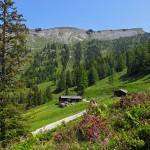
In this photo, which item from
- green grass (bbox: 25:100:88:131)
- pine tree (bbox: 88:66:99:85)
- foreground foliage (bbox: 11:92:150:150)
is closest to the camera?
foreground foliage (bbox: 11:92:150:150)

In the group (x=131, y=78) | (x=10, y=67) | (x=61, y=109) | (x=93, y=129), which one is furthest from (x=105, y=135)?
(x=131, y=78)

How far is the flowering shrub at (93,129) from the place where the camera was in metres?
13.4

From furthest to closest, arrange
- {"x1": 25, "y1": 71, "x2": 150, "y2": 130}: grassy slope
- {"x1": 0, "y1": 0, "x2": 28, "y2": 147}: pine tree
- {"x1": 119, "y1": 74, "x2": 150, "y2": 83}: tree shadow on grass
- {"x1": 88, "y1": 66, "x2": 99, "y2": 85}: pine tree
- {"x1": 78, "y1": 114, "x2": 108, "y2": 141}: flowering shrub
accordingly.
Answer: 1. {"x1": 88, "y1": 66, "x2": 99, "y2": 85}: pine tree
2. {"x1": 119, "y1": 74, "x2": 150, "y2": 83}: tree shadow on grass
3. {"x1": 25, "y1": 71, "x2": 150, "y2": 130}: grassy slope
4. {"x1": 0, "y1": 0, "x2": 28, "y2": 147}: pine tree
5. {"x1": 78, "y1": 114, "x2": 108, "y2": 141}: flowering shrub

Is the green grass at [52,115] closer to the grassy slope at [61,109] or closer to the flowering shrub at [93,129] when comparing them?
the grassy slope at [61,109]

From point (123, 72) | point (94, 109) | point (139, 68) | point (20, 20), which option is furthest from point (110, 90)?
point (94, 109)

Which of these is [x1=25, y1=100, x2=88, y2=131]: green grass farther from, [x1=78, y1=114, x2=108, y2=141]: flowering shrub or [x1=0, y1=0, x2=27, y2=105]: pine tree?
[x1=78, y1=114, x2=108, y2=141]: flowering shrub

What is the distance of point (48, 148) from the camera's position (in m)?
12.9

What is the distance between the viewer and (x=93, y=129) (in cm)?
1388

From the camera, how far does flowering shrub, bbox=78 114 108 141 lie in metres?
13.4

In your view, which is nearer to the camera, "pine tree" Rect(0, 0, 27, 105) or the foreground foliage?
the foreground foliage

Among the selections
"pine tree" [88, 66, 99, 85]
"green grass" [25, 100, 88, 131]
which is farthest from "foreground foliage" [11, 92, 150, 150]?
"pine tree" [88, 66, 99, 85]

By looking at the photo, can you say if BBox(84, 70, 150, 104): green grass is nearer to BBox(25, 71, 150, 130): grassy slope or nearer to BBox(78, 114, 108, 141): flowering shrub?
BBox(25, 71, 150, 130): grassy slope

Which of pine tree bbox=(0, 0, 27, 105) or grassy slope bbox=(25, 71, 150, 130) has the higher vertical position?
pine tree bbox=(0, 0, 27, 105)

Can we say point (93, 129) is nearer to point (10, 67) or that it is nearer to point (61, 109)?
point (10, 67)
